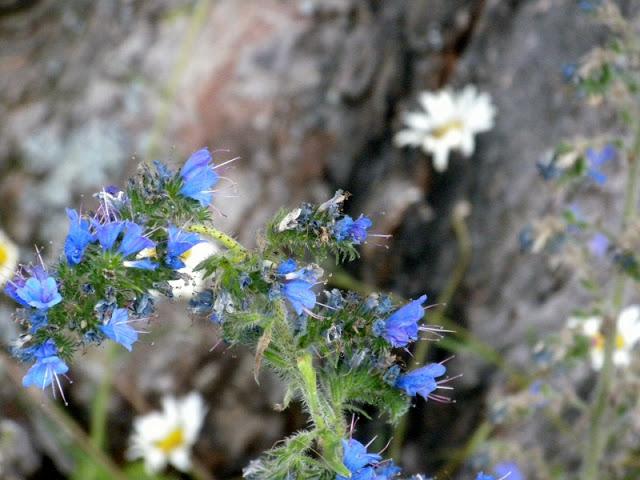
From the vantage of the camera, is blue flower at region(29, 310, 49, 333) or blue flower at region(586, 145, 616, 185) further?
blue flower at region(586, 145, 616, 185)

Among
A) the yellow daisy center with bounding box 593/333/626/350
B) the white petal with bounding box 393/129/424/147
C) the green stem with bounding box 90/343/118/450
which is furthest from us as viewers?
the white petal with bounding box 393/129/424/147

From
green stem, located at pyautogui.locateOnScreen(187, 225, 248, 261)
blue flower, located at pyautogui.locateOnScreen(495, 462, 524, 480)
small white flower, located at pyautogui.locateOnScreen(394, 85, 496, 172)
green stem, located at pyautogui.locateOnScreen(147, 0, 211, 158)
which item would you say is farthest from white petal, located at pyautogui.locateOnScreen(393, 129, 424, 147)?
green stem, located at pyautogui.locateOnScreen(187, 225, 248, 261)

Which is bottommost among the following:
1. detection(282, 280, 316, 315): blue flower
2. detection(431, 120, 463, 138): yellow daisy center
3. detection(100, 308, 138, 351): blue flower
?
detection(282, 280, 316, 315): blue flower

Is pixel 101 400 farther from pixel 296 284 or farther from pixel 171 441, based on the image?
pixel 296 284

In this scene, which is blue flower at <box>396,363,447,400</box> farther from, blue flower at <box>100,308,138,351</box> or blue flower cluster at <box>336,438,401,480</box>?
blue flower at <box>100,308,138,351</box>

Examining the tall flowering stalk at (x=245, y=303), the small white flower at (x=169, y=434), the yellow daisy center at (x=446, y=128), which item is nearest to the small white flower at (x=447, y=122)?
the yellow daisy center at (x=446, y=128)
